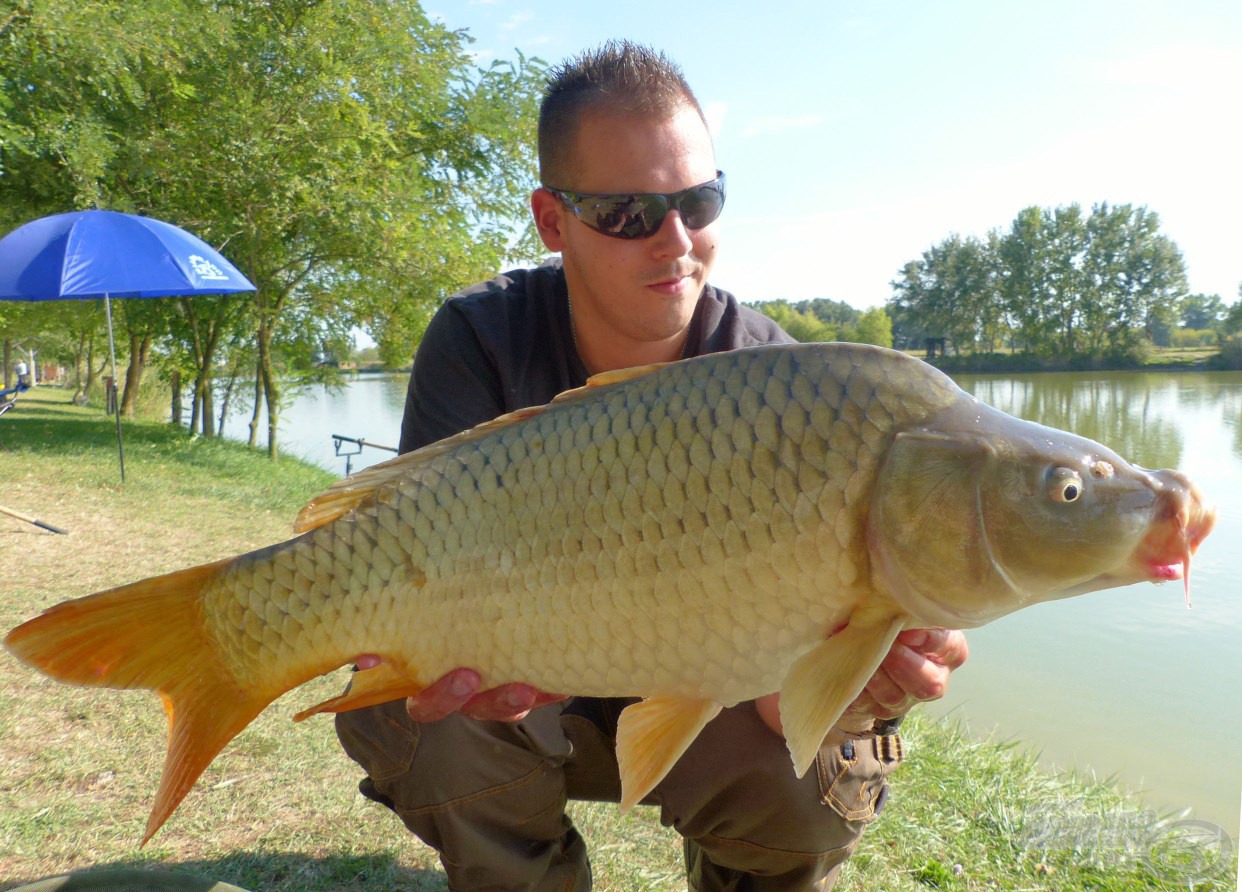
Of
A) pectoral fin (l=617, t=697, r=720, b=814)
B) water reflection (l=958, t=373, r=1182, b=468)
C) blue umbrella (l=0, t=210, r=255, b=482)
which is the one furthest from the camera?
water reflection (l=958, t=373, r=1182, b=468)

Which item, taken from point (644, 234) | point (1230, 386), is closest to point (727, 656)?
point (644, 234)

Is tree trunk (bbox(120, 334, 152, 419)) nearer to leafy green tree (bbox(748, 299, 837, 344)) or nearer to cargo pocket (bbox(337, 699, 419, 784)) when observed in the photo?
cargo pocket (bbox(337, 699, 419, 784))

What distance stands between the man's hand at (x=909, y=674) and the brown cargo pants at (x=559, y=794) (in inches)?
6.5

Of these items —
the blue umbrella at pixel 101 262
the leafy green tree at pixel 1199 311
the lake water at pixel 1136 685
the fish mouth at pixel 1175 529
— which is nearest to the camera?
the fish mouth at pixel 1175 529

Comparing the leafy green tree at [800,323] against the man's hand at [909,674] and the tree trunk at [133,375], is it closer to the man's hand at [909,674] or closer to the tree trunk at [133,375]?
the tree trunk at [133,375]

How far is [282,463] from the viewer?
8.80m

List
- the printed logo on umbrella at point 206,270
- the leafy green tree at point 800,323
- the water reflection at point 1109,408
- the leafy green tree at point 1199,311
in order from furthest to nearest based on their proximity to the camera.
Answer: the leafy green tree at point 800,323 < the leafy green tree at point 1199,311 < the water reflection at point 1109,408 < the printed logo on umbrella at point 206,270

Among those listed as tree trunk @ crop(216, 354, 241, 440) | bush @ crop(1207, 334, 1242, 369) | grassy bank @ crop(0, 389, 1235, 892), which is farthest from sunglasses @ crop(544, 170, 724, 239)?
bush @ crop(1207, 334, 1242, 369)

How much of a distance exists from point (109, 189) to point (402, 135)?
112 inches

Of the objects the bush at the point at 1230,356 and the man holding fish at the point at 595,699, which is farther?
the bush at the point at 1230,356

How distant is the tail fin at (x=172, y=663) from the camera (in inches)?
45.2

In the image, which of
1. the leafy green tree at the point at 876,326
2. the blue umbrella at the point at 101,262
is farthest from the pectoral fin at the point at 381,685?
the leafy green tree at the point at 876,326

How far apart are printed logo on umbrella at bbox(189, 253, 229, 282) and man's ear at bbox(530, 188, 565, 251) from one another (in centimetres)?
510

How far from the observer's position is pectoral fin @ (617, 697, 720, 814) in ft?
3.59
